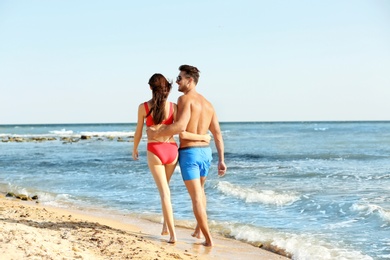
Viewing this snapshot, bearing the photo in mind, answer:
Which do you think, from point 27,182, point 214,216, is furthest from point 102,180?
point 214,216

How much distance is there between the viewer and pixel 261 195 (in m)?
11.2

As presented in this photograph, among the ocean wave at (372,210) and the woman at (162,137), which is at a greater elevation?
the woman at (162,137)

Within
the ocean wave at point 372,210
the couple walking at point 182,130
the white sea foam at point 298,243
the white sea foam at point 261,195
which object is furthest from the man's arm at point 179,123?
the white sea foam at point 261,195

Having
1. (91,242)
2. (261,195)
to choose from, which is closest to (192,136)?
(91,242)

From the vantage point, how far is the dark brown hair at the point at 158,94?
621 centimetres

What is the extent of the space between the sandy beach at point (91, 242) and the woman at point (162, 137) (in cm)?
59

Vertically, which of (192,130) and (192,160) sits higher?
(192,130)

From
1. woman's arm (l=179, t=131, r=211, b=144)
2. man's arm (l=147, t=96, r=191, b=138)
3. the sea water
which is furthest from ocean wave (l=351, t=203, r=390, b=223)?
man's arm (l=147, t=96, r=191, b=138)

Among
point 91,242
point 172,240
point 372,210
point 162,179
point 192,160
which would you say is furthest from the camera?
point 372,210

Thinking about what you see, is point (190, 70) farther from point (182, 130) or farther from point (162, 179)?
point (162, 179)

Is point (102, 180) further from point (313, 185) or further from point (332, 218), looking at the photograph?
point (332, 218)

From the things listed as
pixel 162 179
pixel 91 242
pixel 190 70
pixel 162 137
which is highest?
pixel 190 70

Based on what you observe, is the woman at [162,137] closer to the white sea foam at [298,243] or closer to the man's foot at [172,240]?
the man's foot at [172,240]

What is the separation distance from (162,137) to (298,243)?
230 cm
